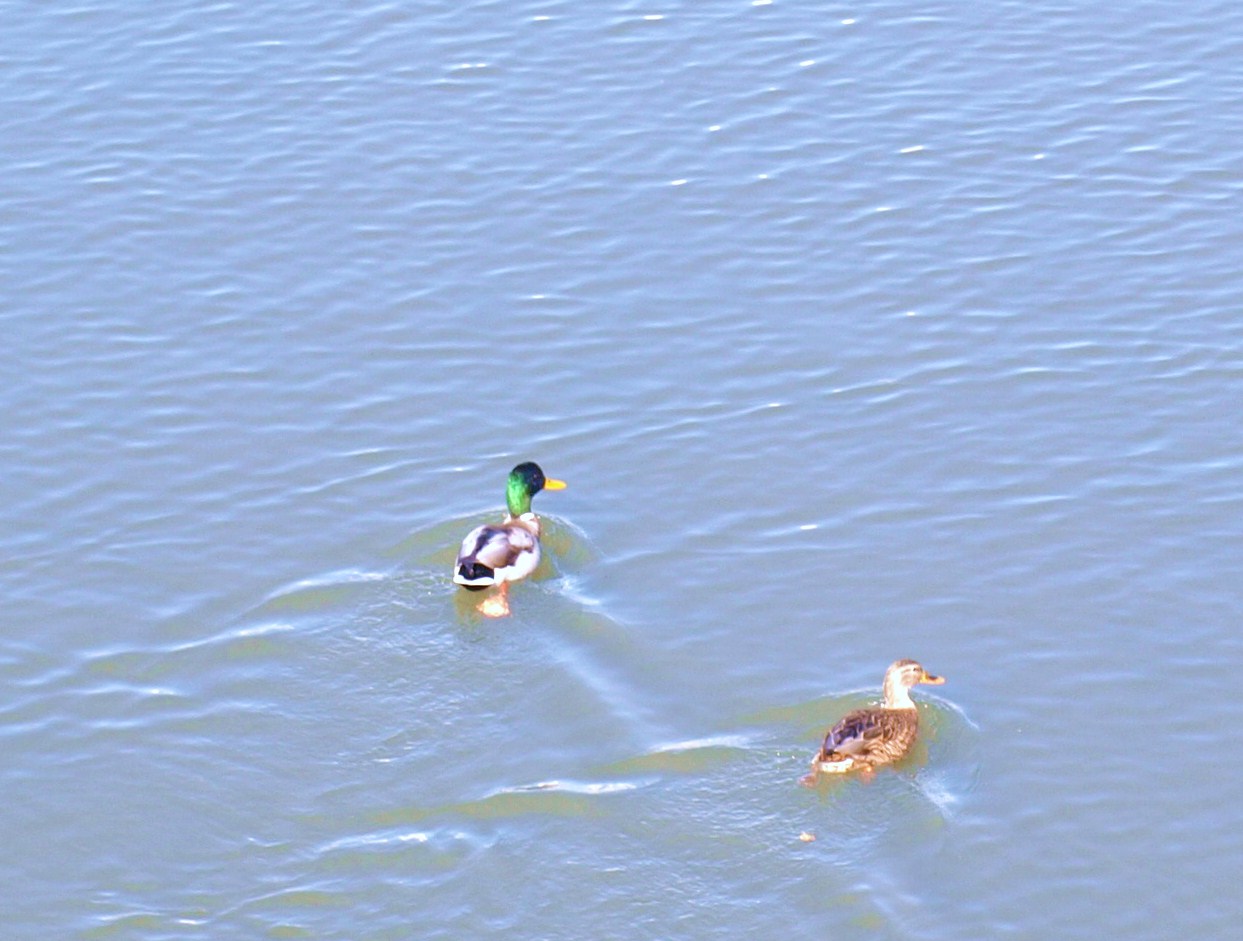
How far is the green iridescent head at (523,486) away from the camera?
14695mm

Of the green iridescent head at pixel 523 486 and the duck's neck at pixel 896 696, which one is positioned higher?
the green iridescent head at pixel 523 486

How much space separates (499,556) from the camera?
547 inches

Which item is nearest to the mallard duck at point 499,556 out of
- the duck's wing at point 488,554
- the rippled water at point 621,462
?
the duck's wing at point 488,554

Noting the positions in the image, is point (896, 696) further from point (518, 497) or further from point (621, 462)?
point (621, 462)

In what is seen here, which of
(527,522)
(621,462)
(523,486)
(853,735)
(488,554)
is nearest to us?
(853,735)

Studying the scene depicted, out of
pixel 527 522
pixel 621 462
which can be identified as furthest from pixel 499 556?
pixel 621 462

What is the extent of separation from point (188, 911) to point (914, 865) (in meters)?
3.87

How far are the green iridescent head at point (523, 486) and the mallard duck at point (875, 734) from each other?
10.5 feet

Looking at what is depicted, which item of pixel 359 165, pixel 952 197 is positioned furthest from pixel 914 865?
pixel 359 165

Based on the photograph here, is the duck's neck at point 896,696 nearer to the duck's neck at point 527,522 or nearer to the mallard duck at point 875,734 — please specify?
the mallard duck at point 875,734

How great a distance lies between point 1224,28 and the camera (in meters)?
21.2

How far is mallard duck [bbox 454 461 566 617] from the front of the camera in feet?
45.3

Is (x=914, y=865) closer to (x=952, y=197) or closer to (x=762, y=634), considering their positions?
(x=762, y=634)

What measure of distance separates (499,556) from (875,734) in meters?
2.98
